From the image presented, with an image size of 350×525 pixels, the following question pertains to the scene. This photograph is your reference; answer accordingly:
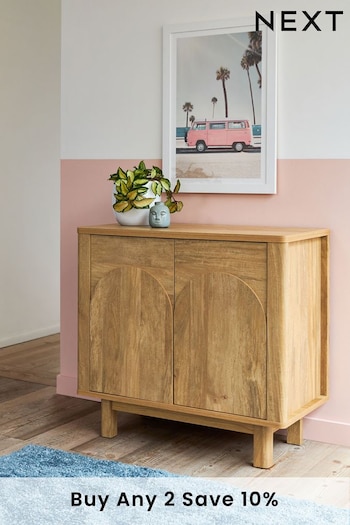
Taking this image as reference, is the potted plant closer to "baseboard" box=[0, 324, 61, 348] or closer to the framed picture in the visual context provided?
the framed picture

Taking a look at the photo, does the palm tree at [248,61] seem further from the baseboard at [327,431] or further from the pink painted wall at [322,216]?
the baseboard at [327,431]

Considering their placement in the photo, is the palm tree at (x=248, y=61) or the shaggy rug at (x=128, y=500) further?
the palm tree at (x=248, y=61)

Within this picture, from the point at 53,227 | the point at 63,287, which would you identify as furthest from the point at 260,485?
the point at 53,227

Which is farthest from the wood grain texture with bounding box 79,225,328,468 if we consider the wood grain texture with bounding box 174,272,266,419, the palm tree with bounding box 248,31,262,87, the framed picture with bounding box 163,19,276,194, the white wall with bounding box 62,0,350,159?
the palm tree with bounding box 248,31,262,87

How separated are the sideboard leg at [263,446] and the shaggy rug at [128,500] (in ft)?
0.72

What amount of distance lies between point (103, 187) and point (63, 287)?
20.8 inches

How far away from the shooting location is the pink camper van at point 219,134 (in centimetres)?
327

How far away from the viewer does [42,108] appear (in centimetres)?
519

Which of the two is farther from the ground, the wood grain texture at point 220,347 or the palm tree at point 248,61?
the palm tree at point 248,61

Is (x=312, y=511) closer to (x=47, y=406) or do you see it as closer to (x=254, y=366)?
(x=254, y=366)

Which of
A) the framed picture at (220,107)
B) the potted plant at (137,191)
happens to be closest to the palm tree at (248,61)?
the framed picture at (220,107)

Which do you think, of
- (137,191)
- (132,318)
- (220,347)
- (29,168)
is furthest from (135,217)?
(29,168)

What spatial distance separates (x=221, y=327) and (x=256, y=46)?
3.77 feet

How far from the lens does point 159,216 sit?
3102 mm
